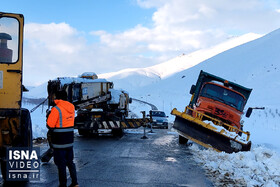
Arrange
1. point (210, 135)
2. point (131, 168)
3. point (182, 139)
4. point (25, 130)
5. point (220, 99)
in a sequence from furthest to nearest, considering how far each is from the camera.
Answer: point (182, 139), point (220, 99), point (210, 135), point (131, 168), point (25, 130)

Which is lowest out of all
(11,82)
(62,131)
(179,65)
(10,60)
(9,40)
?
(62,131)

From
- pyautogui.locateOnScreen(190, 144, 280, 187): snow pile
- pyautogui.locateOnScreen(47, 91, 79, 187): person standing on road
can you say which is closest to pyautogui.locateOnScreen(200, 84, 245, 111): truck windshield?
pyautogui.locateOnScreen(190, 144, 280, 187): snow pile

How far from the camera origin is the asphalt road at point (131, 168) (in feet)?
22.6

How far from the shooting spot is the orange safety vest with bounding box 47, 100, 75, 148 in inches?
222

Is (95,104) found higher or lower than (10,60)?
lower

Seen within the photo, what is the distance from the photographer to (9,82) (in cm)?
575

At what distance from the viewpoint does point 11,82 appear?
575 cm

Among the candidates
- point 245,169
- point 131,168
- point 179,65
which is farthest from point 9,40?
point 179,65

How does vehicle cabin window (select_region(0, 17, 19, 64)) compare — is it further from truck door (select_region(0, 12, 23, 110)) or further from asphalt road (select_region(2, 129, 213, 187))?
asphalt road (select_region(2, 129, 213, 187))

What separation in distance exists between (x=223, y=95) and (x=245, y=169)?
19.8ft

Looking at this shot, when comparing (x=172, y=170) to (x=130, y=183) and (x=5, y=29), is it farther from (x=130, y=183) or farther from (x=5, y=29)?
(x=5, y=29)

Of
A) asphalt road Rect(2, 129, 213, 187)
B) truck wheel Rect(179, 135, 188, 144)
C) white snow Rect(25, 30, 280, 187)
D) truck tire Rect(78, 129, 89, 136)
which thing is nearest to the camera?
asphalt road Rect(2, 129, 213, 187)

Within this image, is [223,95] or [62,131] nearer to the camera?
[62,131]

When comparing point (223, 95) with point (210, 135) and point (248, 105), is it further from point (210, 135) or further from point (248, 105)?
point (248, 105)
